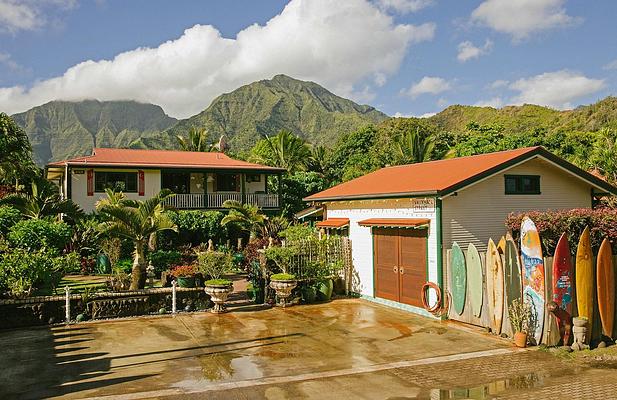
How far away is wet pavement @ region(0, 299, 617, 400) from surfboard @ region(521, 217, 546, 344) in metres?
0.73

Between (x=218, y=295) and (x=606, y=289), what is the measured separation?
9.26 m

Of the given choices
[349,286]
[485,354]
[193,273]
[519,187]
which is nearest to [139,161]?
[193,273]

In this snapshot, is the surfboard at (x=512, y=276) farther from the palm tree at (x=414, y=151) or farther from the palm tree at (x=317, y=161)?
the palm tree at (x=317, y=161)

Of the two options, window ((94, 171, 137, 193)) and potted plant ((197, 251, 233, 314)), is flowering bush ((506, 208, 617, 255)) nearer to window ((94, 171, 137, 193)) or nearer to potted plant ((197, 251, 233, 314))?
potted plant ((197, 251, 233, 314))

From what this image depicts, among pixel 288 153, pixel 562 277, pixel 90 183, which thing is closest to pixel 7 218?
pixel 90 183

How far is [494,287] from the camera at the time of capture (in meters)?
10.8

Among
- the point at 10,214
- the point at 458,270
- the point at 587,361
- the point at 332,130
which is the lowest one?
the point at 587,361

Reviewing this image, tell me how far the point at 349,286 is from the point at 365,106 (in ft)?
609

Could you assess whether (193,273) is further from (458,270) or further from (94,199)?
(94,199)

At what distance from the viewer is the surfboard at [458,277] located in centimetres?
1196

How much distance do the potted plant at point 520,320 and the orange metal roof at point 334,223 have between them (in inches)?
286

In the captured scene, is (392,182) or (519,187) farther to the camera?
(392,182)

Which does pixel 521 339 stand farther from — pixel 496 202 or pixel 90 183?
pixel 90 183

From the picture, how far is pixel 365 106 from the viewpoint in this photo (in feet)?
646
